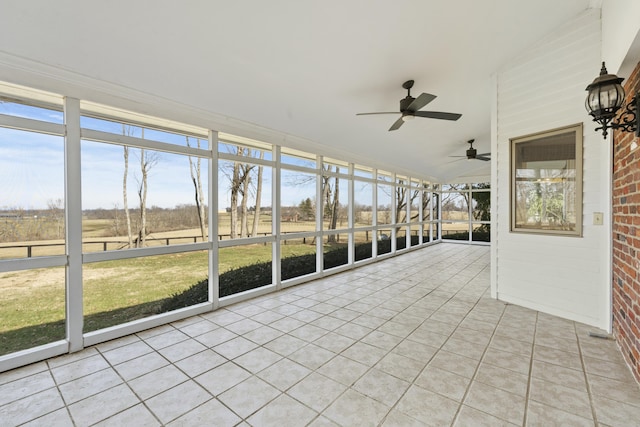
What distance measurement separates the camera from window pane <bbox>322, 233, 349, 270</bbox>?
632cm

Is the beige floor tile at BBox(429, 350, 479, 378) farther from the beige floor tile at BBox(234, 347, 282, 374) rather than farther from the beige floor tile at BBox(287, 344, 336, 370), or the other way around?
the beige floor tile at BBox(234, 347, 282, 374)

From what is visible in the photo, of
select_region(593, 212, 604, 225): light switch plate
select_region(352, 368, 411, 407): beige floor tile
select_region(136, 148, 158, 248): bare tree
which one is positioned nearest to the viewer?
select_region(352, 368, 411, 407): beige floor tile

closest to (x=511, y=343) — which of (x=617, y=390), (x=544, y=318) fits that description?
(x=617, y=390)

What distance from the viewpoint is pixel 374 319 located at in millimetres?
3354

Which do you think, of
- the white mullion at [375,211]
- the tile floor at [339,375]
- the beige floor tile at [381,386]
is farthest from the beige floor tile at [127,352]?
the white mullion at [375,211]

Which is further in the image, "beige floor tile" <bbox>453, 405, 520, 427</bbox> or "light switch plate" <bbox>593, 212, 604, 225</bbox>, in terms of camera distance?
"light switch plate" <bbox>593, 212, 604, 225</bbox>

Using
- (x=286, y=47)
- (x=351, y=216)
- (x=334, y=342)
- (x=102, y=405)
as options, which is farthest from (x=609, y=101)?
(x=351, y=216)

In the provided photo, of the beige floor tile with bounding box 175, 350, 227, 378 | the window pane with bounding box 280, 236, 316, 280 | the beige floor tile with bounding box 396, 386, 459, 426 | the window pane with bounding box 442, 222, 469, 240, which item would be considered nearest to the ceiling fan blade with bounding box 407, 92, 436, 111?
the window pane with bounding box 280, 236, 316, 280

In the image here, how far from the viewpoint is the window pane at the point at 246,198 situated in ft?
14.8

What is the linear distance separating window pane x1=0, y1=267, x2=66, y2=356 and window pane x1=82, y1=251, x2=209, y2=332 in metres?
0.29

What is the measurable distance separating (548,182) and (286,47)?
12.0 feet

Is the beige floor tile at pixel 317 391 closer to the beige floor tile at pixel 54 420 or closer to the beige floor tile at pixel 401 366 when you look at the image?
the beige floor tile at pixel 401 366

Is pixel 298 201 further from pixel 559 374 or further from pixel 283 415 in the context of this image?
pixel 559 374

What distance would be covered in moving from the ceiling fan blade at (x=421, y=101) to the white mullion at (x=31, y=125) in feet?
12.5
